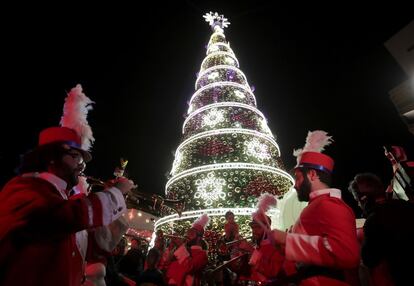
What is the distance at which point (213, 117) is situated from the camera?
419 inches

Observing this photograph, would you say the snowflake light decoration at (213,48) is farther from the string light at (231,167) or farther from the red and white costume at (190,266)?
the red and white costume at (190,266)

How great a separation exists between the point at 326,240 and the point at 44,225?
222 centimetres

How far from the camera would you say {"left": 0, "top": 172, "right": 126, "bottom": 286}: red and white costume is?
1.85 metres

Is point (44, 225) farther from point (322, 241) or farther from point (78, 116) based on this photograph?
point (322, 241)

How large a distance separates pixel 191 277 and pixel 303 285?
4108 mm

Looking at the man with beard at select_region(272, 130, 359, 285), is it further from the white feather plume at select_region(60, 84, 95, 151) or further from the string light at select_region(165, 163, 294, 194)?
the string light at select_region(165, 163, 294, 194)

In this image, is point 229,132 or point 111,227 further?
point 229,132

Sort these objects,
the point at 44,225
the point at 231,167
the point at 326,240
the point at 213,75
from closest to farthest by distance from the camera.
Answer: the point at 44,225
the point at 326,240
the point at 231,167
the point at 213,75

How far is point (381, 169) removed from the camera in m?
22.5

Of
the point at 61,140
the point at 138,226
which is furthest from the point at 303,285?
the point at 138,226

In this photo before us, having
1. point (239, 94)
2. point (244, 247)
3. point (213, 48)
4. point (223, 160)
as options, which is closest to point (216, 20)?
point (213, 48)

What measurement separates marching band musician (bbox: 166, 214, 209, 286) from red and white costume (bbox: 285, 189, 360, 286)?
3.81m

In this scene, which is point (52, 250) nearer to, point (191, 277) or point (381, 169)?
point (191, 277)

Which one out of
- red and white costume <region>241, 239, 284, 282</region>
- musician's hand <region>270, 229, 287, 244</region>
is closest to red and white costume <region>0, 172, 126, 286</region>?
musician's hand <region>270, 229, 287, 244</region>
